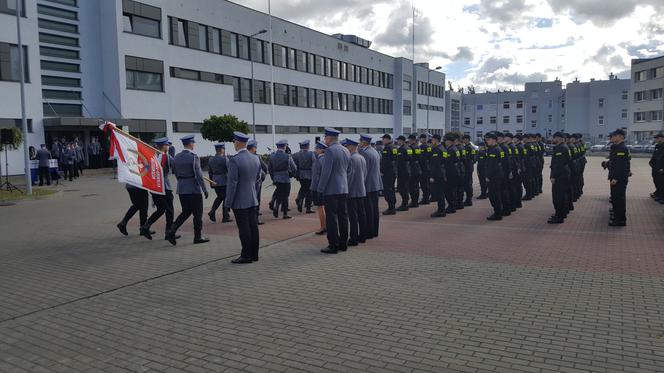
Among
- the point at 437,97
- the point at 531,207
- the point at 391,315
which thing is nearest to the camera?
the point at 391,315

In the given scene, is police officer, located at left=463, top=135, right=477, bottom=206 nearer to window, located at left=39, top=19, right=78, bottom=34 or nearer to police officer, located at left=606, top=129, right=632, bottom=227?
police officer, located at left=606, top=129, right=632, bottom=227

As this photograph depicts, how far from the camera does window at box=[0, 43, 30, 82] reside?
86.1ft

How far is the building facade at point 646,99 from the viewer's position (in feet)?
230

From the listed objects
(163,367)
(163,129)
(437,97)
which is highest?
(437,97)

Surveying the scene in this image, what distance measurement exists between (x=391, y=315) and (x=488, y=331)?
37.8 inches

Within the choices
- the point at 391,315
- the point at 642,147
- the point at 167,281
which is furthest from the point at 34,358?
the point at 642,147

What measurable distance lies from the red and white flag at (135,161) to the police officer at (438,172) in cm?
633

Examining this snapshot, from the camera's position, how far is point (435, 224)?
36.5 feet

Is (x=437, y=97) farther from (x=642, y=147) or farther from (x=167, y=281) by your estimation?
(x=167, y=281)

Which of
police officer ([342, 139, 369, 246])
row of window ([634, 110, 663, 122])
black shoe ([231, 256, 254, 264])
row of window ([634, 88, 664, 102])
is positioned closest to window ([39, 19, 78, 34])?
police officer ([342, 139, 369, 246])

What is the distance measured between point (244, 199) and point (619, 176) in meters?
7.42

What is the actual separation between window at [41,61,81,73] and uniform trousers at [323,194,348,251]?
1081 inches

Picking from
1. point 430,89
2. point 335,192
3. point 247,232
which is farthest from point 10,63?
point 430,89

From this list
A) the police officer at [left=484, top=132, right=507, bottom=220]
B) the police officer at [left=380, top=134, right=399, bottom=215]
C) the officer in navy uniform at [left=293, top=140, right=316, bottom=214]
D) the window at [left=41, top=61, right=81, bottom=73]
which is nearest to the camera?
the police officer at [left=484, top=132, right=507, bottom=220]
